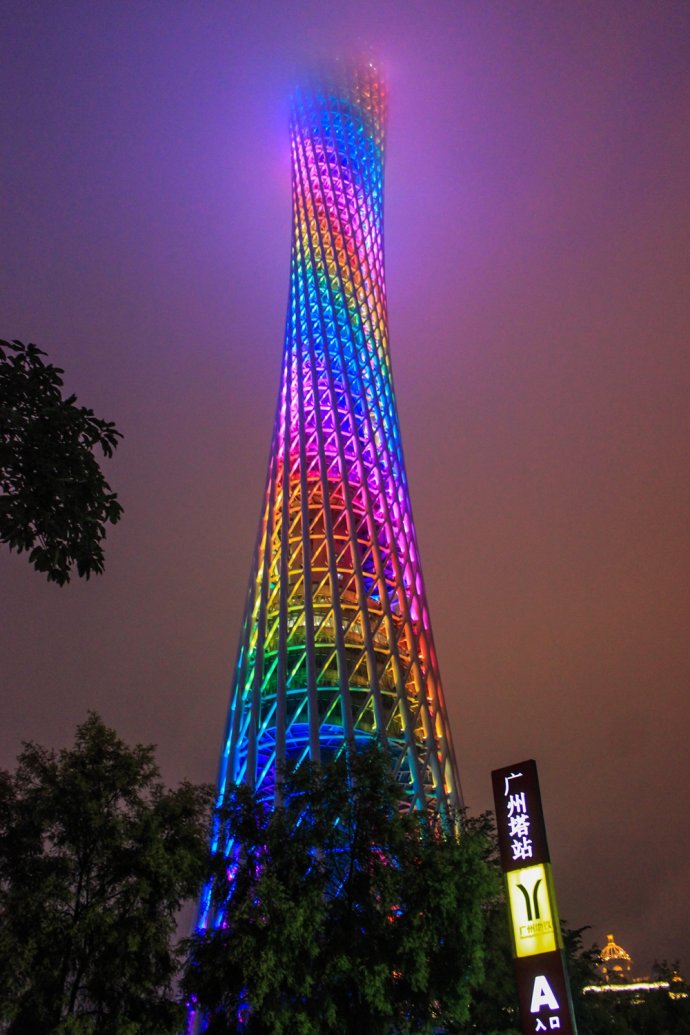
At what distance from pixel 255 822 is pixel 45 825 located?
446cm

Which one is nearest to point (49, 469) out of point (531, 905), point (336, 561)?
point (531, 905)

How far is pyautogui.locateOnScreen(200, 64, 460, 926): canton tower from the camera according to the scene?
109 feet

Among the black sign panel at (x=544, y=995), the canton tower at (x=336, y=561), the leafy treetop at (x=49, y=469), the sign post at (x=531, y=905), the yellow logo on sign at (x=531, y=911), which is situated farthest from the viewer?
the canton tower at (x=336, y=561)

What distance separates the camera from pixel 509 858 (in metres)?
18.0

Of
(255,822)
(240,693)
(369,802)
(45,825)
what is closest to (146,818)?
(45,825)

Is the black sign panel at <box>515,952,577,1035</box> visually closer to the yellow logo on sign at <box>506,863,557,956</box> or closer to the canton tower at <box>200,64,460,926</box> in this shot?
the yellow logo on sign at <box>506,863,557,956</box>

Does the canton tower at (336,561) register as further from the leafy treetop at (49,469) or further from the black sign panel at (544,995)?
the leafy treetop at (49,469)

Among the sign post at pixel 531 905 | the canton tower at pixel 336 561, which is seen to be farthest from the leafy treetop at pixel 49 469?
the canton tower at pixel 336 561

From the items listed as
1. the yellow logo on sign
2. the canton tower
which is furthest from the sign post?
the canton tower

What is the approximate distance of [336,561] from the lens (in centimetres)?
3612

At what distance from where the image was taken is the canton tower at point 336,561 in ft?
109

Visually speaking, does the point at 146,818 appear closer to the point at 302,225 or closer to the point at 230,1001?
the point at 230,1001

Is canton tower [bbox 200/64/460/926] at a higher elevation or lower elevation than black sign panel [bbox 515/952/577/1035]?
higher

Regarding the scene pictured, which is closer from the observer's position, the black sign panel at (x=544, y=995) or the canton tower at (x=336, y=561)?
the black sign panel at (x=544, y=995)
